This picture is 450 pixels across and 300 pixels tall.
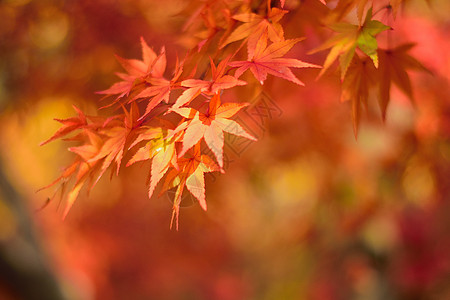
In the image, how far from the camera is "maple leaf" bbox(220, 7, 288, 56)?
0.88 meters

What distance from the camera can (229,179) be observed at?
3.03 m

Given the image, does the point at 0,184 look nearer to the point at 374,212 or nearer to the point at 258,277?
the point at 374,212

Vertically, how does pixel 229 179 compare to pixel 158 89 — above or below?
below

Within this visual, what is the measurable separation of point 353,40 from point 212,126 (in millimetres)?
351

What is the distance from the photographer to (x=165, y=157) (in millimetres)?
777

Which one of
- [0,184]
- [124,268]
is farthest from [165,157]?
[124,268]

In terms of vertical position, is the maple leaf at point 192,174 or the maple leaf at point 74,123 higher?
the maple leaf at point 74,123

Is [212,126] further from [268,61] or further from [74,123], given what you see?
[74,123]

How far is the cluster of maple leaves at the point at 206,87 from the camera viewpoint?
0.78m

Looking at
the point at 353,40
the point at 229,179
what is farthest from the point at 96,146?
the point at 229,179

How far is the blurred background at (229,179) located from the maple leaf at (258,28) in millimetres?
178

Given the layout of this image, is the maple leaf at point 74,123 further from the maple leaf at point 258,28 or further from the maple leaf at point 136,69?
the maple leaf at point 258,28

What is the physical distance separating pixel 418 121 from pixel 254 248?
504cm

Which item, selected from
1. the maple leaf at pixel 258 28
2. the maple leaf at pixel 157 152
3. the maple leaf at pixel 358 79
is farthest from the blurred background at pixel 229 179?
the maple leaf at pixel 157 152
